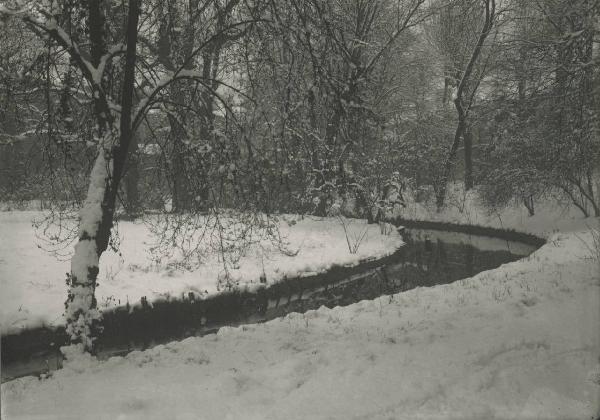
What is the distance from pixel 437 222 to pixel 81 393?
67.6 ft

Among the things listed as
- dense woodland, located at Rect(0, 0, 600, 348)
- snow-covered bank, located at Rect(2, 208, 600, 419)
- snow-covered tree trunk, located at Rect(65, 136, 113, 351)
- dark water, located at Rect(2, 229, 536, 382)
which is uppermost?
dense woodland, located at Rect(0, 0, 600, 348)

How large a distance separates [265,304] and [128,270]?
346 centimetres

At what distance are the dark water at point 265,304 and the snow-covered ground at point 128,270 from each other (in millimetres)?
338

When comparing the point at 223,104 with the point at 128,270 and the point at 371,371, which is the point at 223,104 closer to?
the point at 371,371

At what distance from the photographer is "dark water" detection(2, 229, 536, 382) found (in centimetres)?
797

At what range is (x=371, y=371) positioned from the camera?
4809 millimetres

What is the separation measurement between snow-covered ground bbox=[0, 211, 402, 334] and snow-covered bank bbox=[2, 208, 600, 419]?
217 cm

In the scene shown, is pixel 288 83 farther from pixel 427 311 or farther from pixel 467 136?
pixel 467 136

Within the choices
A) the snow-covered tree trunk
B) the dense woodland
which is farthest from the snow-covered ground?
the dense woodland

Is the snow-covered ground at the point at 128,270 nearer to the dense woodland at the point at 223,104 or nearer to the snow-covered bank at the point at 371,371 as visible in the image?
the dense woodland at the point at 223,104

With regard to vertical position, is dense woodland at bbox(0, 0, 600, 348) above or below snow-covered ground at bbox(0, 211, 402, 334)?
above

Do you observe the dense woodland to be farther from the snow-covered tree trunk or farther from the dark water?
the dark water

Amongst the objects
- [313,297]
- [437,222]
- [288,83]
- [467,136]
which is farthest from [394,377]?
[467,136]

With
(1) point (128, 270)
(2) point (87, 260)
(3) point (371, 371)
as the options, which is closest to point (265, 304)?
(1) point (128, 270)
